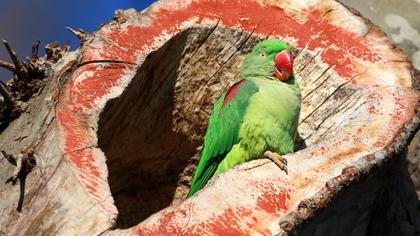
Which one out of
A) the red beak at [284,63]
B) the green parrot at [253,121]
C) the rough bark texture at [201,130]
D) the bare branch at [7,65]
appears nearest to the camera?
the rough bark texture at [201,130]

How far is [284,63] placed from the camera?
261 cm

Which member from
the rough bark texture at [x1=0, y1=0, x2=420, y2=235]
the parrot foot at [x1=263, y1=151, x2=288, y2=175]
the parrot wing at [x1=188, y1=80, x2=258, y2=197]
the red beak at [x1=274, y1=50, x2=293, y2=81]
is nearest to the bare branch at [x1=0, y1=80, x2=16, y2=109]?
the rough bark texture at [x1=0, y1=0, x2=420, y2=235]

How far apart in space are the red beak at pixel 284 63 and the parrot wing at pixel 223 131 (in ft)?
0.48

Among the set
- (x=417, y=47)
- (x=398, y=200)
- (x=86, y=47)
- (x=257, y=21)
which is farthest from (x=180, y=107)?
(x=417, y=47)

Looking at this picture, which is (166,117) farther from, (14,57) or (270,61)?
(14,57)

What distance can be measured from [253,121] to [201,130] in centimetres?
59

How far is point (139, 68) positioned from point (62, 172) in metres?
0.68

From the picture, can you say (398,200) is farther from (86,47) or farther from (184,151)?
(86,47)

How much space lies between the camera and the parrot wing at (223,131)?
2480mm

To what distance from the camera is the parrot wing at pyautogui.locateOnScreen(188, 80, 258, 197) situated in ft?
8.14

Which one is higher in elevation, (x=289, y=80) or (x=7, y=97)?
(x=7, y=97)

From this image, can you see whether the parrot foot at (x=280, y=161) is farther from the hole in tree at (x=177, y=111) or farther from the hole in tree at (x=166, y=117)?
the hole in tree at (x=166, y=117)

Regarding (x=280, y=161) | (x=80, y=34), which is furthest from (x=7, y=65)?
(x=280, y=161)

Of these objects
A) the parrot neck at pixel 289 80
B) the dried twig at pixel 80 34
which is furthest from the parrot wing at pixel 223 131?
the dried twig at pixel 80 34
